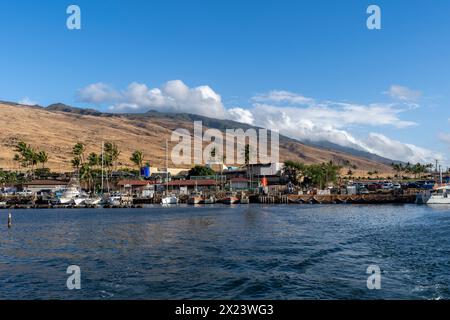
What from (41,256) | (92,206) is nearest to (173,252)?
(41,256)

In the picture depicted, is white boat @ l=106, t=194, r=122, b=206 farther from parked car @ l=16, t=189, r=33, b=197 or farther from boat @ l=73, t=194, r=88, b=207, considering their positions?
parked car @ l=16, t=189, r=33, b=197

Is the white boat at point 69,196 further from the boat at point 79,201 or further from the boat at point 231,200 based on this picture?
the boat at point 231,200

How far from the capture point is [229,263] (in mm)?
35469

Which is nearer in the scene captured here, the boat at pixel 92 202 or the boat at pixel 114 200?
the boat at pixel 114 200

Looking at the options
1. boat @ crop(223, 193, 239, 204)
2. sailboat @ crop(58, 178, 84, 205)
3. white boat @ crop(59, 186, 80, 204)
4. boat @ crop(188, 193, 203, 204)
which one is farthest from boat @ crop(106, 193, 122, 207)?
boat @ crop(223, 193, 239, 204)

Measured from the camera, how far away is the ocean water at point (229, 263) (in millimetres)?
26859

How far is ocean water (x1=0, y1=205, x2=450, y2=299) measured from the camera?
26859mm

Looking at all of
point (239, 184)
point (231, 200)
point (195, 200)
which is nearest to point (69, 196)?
point (195, 200)

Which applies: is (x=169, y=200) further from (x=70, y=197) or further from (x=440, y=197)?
(x=440, y=197)

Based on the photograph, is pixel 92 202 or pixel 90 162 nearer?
pixel 92 202

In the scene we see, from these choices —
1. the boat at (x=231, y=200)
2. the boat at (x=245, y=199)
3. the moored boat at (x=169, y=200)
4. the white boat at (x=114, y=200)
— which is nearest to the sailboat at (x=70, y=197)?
the white boat at (x=114, y=200)
